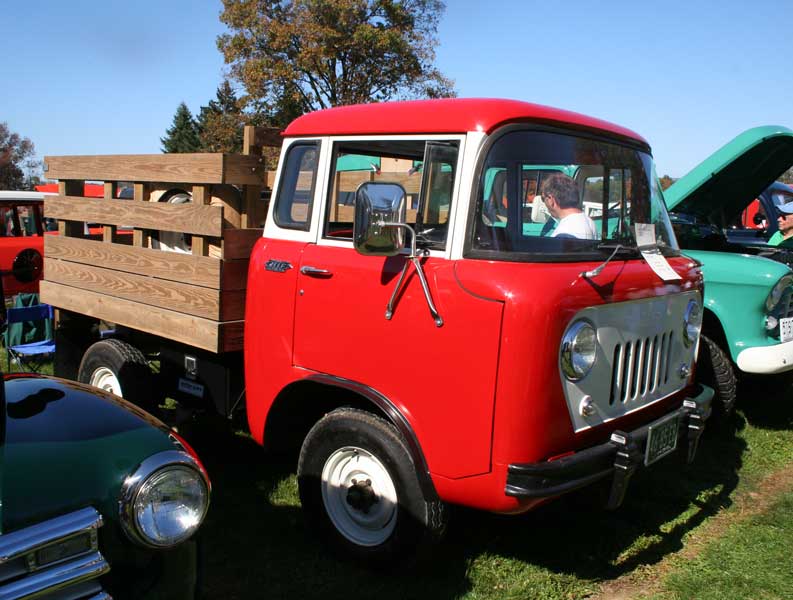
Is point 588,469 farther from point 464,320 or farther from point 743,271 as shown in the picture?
point 743,271

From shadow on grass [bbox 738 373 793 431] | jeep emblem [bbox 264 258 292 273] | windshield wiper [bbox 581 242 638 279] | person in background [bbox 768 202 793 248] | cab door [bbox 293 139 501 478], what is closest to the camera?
cab door [bbox 293 139 501 478]

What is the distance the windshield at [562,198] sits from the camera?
3006 millimetres

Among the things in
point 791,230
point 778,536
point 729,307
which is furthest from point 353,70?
point 778,536

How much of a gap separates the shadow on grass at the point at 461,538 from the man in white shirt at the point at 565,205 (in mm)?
1732

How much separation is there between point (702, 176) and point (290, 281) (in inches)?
146

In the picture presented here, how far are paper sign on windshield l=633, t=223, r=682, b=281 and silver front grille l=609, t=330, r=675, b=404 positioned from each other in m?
0.32

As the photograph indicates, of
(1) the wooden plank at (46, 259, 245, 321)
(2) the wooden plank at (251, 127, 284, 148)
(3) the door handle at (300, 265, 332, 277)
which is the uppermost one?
(2) the wooden plank at (251, 127, 284, 148)

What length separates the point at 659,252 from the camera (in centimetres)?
360

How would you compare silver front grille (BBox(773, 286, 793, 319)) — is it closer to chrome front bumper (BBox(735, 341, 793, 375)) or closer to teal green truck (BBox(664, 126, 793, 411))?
teal green truck (BBox(664, 126, 793, 411))

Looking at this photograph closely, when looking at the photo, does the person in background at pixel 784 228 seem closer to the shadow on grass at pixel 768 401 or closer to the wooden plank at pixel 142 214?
the shadow on grass at pixel 768 401

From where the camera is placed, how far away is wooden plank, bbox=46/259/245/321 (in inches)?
157

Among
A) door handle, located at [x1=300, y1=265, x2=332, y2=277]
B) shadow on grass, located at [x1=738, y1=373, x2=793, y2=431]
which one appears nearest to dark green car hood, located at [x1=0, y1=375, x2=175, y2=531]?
door handle, located at [x1=300, y1=265, x2=332, y2=277]

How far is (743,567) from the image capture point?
3.57 m

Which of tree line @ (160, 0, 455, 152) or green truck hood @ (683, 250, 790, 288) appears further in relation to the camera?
tree line @ (160, 0, 455, 152)
